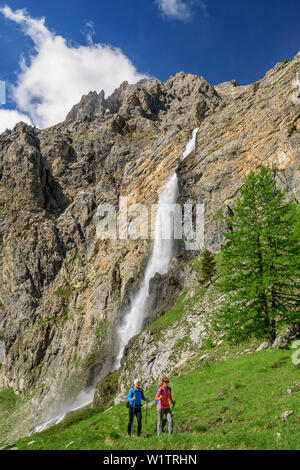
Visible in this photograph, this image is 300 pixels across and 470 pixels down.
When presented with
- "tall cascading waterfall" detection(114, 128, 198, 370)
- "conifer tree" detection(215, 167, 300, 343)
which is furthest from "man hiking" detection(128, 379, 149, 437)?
"tall cascading waterfall" detection(114, 128, 198, 370)

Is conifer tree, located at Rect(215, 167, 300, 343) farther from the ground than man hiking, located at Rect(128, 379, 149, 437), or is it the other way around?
conifer tree, located at Rect(215, 167, 300, 343)

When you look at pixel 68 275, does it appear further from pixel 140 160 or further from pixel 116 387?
pixel 116 387

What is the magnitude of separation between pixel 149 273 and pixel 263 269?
58.2 meters

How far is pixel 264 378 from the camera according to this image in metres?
16.4

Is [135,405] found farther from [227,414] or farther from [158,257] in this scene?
[158,257]

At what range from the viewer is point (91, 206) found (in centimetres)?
13138

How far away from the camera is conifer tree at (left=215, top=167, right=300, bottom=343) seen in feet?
65.7

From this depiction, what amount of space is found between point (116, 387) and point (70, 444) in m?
34.2

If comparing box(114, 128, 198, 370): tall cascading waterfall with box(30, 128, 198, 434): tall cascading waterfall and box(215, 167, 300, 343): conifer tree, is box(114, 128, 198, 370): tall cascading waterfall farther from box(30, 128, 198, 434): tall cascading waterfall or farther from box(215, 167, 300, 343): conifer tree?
box(215, 167, 300, 343): conifer tree

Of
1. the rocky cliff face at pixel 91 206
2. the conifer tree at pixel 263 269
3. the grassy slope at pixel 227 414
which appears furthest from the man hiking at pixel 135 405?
the rocky cliff face at pixel 91 206

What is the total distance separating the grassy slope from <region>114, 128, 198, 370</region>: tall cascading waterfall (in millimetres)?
43193

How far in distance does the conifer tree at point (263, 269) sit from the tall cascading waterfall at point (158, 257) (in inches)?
1757

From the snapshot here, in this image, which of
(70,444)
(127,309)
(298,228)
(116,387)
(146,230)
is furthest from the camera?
(146,230)

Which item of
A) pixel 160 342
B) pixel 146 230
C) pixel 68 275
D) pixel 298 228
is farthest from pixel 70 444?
pixel 68 275
